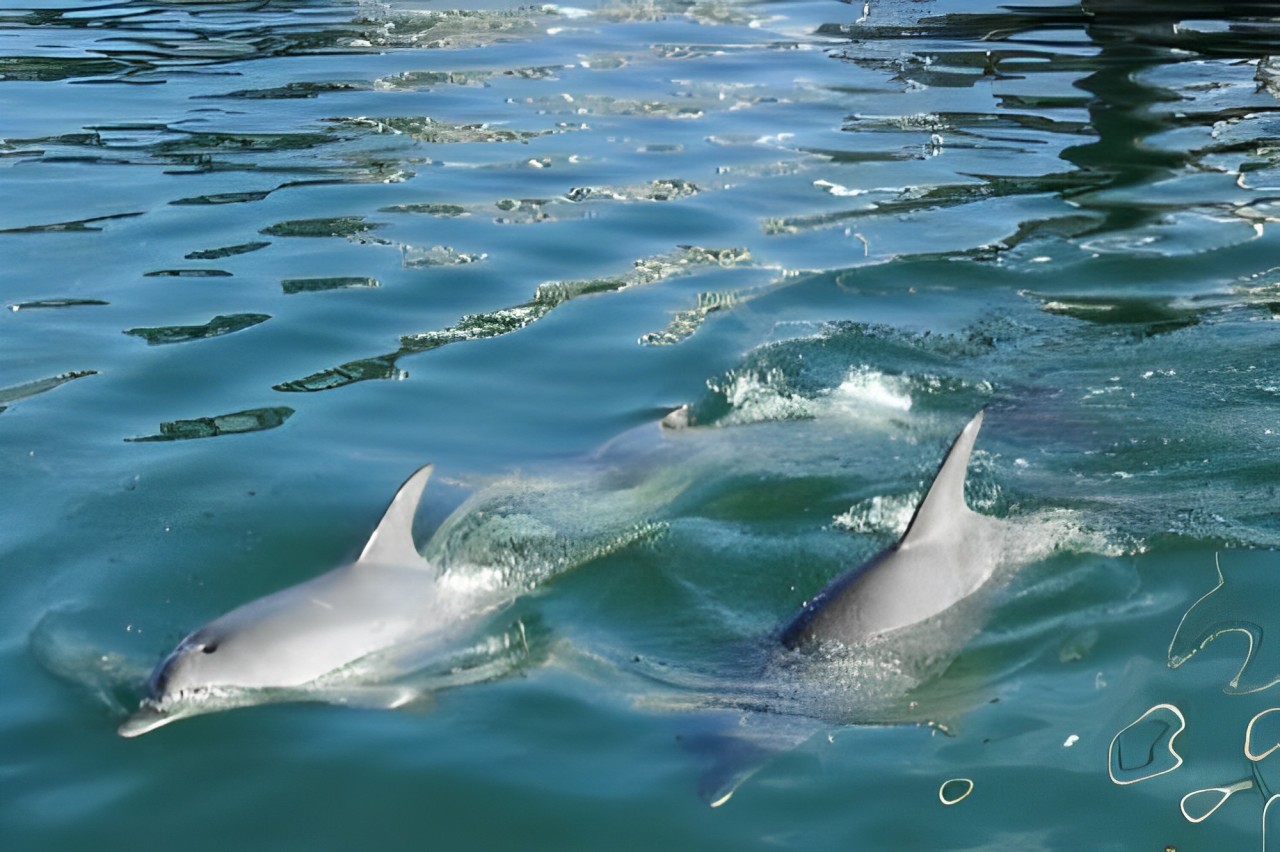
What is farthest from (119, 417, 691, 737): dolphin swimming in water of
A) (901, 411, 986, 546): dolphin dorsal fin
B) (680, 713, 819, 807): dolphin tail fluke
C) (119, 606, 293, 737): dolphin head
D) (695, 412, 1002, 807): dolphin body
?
(901, 411, 986, 546): dolphin dorsal fin

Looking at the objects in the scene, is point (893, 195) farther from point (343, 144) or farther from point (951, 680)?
point (951, 680)

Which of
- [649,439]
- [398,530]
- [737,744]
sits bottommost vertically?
[737,744]

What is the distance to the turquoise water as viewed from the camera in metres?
4.29

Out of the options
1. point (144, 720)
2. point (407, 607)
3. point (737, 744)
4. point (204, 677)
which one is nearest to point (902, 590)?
point (737, 744)

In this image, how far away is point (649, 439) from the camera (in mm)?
6719

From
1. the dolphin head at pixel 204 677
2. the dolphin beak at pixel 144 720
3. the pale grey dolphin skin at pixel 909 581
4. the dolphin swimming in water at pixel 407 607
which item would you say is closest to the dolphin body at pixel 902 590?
the pale grey dolphin skin at pixel 909 581

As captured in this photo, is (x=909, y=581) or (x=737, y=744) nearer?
(x=737, y=744)

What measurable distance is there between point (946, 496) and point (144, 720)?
2.68m

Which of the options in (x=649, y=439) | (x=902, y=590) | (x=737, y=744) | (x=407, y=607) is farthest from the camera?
(x=649, y=439)

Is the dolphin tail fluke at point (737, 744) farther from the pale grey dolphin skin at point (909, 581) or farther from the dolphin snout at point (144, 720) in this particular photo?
the dolphin snout at point (144, 720)

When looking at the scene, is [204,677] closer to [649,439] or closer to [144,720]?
[144,720]

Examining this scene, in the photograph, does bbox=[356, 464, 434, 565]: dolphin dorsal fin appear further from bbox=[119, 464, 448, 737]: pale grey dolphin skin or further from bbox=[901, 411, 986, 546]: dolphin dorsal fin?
bbox=[901, 411, 986, 546]: dolphin dorsal fin

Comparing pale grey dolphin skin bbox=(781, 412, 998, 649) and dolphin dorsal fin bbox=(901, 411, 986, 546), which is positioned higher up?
dolphin dorsal fin bbox=(901, 411, 986, 546)

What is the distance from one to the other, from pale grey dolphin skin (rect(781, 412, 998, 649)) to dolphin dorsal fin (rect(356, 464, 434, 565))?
1397mm
